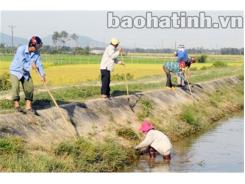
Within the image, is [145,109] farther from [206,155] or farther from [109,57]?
[206,155]

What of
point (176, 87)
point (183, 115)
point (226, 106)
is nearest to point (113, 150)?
point (183, 115)

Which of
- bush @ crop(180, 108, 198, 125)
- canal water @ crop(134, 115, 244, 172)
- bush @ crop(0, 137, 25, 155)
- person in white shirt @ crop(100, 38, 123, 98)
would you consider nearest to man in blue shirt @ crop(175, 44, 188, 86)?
→ bush @ crop(180, 108, 198, 125)

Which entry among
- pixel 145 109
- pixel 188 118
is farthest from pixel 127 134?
pixel 188 118

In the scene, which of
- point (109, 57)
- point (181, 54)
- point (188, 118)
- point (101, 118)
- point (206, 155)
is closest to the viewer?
point (206, 155)

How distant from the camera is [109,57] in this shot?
17.3 metres

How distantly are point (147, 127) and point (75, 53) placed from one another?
3160 inches

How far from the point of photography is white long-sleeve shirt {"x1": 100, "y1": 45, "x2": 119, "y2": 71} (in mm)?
17219

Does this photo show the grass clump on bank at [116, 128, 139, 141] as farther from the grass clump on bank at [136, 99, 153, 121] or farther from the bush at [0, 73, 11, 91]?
the bush at [0, 73, 11, 91]

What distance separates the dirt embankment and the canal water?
1.05m

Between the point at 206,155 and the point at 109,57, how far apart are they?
4.23 metres

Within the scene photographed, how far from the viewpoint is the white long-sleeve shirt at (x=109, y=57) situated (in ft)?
56.5

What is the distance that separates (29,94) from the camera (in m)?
13.9

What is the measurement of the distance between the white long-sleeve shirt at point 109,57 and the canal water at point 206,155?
2.99 metres

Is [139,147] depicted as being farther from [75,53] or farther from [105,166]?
[75,53]
